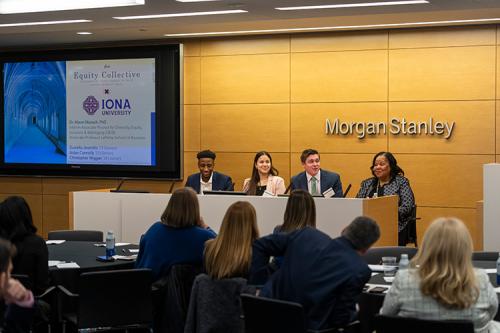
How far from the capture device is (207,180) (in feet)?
34.7

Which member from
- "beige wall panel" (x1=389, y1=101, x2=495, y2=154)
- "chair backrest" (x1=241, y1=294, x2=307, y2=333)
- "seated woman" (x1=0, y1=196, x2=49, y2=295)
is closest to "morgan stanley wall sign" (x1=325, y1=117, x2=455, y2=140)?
"beige wall panel" (x1=389, y1=101, x2=495, y2=154)

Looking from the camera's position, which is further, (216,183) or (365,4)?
(216,183)

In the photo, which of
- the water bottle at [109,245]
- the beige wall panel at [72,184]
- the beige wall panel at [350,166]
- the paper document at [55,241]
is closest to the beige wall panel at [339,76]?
the beige wall panel at [350,166]

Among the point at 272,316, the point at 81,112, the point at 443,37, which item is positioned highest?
the point at 443,37

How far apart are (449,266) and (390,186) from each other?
5258 mm

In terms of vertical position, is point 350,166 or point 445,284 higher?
point 350,166

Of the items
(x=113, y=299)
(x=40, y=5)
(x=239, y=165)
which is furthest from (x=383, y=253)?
(x=239, y=165)

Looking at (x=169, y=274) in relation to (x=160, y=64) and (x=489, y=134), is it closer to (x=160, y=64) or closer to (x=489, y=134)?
(x=489, y=134)

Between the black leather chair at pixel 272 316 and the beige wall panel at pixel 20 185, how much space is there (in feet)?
30.9

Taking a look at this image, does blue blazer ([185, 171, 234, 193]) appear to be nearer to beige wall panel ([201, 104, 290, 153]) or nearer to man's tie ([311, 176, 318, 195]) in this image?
man's tie ([311, 176, 318, 195])

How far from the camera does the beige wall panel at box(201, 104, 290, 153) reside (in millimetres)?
12148

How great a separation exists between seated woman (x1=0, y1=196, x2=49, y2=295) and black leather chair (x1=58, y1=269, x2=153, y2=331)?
27 centimetres

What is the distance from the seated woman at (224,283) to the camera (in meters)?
5.62

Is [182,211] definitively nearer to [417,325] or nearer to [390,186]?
[417,325]
